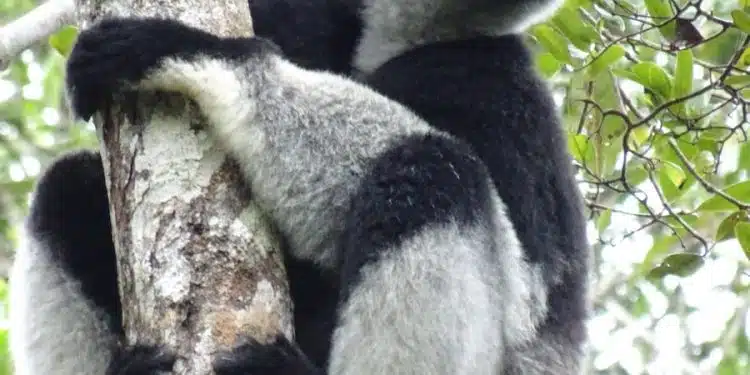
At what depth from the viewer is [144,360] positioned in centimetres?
259

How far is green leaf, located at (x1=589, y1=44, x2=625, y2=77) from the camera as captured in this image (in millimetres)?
3996

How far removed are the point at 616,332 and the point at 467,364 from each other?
17.5 ft

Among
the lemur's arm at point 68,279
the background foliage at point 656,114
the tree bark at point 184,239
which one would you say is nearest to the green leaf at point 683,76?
the background foliage at point 656,114

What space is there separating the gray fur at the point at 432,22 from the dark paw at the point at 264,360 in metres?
1.59

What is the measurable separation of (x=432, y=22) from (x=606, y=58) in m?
0.73

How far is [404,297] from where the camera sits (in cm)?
297

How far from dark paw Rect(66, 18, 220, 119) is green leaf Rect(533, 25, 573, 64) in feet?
5.71

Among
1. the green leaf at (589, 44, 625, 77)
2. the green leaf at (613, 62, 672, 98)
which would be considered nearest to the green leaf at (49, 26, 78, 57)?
the green leaf at (589, 44, 625, 77)

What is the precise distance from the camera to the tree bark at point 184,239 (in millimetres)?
2572

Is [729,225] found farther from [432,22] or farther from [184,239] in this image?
[184,239]

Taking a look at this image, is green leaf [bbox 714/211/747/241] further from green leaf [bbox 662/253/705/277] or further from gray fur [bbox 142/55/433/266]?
gray fur [bbox 142/55/433/266]

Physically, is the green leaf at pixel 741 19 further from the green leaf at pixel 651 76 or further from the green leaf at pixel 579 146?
the green leaf at pixel 579 146

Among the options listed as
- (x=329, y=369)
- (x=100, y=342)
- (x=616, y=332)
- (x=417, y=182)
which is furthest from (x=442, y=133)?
(x=616, y=332)

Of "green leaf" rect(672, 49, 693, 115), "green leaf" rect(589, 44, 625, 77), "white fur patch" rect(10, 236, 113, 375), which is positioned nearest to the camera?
"white fur patch" rect(10, 236, 113, 375)
